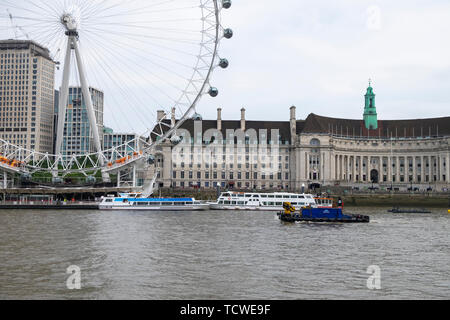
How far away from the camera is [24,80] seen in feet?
593

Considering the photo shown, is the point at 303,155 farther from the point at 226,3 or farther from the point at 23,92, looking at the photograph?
the point at 23,92

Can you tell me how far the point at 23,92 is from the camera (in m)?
182

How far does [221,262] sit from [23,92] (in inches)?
6696

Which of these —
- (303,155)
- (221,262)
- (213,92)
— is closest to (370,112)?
(303,155)

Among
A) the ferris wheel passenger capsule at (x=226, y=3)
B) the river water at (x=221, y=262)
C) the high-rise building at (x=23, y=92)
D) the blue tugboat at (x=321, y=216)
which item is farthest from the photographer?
the high-rise building at (x=23, y=92)

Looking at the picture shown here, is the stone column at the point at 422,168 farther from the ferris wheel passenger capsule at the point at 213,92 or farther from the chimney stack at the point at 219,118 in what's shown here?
the ferris wheel passenger capsule at the point at 213,92

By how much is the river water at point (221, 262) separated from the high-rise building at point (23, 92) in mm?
141999

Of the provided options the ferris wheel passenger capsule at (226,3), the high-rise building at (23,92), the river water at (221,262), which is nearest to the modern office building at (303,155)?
the ferris wheel passenger capsule at (226,3)

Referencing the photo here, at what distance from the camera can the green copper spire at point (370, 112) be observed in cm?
13600

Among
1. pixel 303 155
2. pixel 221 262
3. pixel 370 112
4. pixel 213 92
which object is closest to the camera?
pixel 221 262

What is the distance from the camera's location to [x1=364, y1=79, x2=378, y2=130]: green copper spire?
136 m
